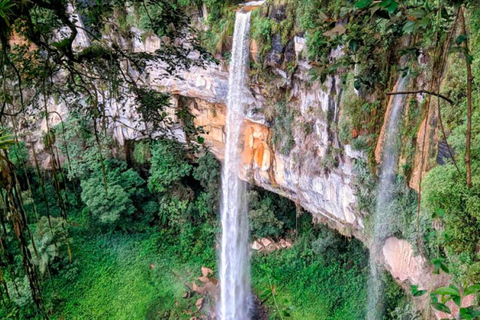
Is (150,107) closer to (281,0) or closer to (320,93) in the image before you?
(320,93)

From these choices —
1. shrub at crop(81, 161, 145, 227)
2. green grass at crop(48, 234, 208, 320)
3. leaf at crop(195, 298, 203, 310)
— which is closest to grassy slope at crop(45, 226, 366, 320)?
green grass at crop(48, 234, 208, 320)

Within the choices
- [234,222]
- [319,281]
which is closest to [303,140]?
[234,222]

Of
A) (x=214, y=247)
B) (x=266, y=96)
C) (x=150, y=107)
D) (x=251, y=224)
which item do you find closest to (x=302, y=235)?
(x=251, y=224)

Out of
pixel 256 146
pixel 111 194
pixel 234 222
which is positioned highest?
pixel 256 146

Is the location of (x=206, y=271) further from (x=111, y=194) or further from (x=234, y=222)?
(x=111, y=194)

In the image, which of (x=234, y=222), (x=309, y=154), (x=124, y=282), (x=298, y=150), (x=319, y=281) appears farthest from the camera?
(x=234, y=222)

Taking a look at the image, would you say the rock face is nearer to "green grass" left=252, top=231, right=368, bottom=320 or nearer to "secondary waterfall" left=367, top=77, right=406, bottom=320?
"secondary waterfall" left=367, top=77, right=406, bottom=320

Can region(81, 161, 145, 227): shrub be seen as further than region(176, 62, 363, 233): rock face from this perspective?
Yes

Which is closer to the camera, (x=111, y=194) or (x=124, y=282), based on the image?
(x=124, y=282)

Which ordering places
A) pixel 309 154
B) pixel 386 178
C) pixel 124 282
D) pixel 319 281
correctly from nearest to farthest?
pixel 386 178 < pixel 309 154 < pixel 319 281 < pixel 124 282
